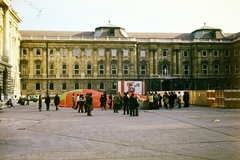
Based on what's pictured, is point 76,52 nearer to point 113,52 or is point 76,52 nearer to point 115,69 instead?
point 113,52

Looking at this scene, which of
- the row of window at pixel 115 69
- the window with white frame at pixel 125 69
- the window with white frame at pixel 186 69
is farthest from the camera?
the window with white frame at pixel 186 69

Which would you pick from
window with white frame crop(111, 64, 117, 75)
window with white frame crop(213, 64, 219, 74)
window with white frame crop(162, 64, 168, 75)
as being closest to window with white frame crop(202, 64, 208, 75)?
Result: window with white frame crop(213, 64, 219, 74)

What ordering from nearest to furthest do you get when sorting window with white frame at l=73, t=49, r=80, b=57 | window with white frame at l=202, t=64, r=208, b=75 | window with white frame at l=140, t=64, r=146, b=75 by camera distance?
window with white frame at l=73, t=49, r=80, b=57 < window with white frame at l=140, t=64, r=146, b=75 < window with white frame at l=202, t=64, r=208, b=75

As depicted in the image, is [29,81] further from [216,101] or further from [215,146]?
[215,146]

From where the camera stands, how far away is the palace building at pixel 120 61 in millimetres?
62656

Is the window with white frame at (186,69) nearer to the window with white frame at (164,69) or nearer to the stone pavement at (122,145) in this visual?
the window with white frame at (164,69)

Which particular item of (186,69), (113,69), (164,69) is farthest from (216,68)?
(113,69)

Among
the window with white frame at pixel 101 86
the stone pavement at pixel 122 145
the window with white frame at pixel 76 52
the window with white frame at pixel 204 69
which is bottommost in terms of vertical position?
the stone pavement at pixel 122 145

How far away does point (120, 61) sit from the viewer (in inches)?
2530

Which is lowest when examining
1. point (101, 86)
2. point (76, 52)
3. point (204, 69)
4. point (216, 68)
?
point (101, 86)

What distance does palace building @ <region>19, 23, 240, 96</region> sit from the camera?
62656mm

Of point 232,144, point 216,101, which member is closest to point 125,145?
point 232,144

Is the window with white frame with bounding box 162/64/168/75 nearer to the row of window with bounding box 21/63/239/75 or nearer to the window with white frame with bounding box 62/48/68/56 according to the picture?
the row of window with bounding box 21/63/239/75

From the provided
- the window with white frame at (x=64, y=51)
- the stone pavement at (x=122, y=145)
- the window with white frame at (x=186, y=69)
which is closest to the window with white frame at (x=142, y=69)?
the window with white frame at (x=186, y=69)
